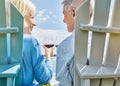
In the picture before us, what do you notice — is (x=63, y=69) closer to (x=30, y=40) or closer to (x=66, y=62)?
(x=66, y=62)

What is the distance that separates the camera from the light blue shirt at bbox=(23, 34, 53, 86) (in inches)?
66.9

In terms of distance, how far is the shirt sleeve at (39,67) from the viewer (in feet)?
5.62

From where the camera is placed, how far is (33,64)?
1.74m

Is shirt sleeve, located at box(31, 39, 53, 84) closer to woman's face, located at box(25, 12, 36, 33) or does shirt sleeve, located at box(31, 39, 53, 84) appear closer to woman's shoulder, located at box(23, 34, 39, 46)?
woman's shoulder, located at box(23, 34, 39, 46)

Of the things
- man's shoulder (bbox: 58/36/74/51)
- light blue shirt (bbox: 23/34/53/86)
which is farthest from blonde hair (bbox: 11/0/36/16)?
man's shoulder (bbox: 58/36/74/51)

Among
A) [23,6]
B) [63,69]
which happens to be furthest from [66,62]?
[23,6]

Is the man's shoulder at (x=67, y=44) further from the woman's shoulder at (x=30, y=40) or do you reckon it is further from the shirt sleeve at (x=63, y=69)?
the woman's shoulder at (x=30, y=40)

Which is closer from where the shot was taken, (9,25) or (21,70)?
(9,25)

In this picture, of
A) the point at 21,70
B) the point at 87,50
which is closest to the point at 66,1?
the point at 87,50

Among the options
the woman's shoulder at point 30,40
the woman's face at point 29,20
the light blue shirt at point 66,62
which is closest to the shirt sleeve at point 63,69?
the light blue shirt at point 66,62

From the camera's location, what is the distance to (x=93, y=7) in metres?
1.65

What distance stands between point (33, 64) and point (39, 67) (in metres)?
0.04

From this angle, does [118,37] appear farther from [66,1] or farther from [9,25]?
[9,25]

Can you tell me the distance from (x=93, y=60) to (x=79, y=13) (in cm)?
30
